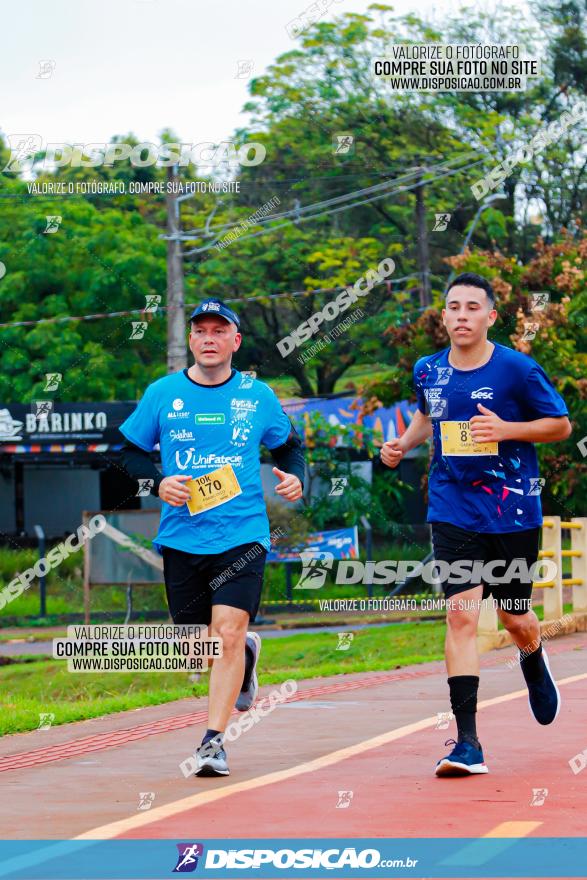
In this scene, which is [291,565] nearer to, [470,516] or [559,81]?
[559,81]

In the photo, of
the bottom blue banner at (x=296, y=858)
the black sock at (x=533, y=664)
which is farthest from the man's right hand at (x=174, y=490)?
the bottom blue banner at (x=296, y=858)

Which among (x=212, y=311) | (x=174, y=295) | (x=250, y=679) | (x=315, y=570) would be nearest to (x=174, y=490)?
(x=212, y=311)

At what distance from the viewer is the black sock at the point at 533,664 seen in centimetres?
773

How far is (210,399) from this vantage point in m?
7.45

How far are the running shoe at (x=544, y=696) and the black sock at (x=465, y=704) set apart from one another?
30.1 inches

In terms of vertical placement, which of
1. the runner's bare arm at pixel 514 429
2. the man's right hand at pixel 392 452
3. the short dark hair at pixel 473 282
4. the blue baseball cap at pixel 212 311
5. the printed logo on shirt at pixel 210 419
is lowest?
the man's right hand at pixel 392 452

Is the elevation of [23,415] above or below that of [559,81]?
below

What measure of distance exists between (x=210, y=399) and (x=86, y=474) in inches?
1297

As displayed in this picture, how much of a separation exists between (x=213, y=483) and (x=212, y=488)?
0.08 ft

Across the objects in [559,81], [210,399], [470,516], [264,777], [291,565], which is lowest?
[291,565]

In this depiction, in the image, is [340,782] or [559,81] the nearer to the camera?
[340,782]

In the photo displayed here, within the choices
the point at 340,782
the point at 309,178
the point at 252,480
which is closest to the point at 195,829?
the point at 340,782

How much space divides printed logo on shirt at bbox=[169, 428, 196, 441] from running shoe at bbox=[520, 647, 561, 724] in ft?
6.69

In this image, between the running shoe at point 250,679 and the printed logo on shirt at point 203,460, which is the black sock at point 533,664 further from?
the printed logo on shirt at point 203,460
